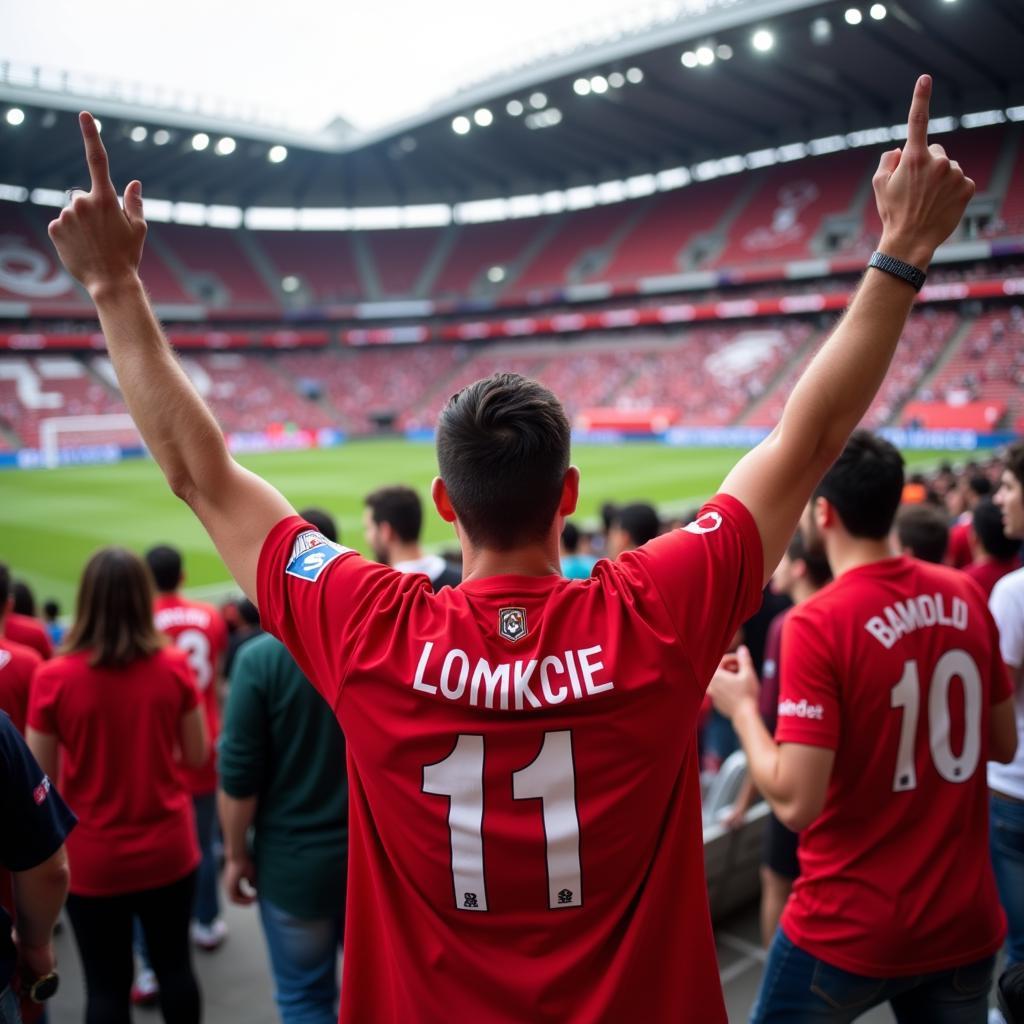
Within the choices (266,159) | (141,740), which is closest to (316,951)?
(141,740)

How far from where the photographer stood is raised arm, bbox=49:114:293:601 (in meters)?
1.58

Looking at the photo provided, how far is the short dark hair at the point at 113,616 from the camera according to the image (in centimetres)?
319

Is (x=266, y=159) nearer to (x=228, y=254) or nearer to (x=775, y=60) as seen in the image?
(x=228, y=254)

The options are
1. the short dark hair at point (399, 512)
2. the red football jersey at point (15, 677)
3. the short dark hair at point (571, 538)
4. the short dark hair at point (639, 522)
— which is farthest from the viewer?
the short dark hair at point (571, 538)

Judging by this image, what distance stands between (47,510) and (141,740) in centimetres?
2132

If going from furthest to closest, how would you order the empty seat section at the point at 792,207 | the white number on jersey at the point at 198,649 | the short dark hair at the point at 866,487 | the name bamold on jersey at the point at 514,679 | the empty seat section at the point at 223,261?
the empty seat section at the point at 223,261 < the empty seat section at the point at 792,207 < the white number on jersey at the point at 198,649 < the short dark hair at the point at 866,487 < the name bamold on jersey at the point at 514,679

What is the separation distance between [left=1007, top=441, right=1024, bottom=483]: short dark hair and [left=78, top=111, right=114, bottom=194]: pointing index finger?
3.50 m

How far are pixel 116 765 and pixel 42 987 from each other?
97 centimetres

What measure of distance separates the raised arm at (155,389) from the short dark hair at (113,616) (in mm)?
1884

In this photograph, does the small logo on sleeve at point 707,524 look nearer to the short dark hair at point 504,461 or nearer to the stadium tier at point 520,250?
the short dark hair at point 504,461

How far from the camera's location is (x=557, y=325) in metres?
49.3

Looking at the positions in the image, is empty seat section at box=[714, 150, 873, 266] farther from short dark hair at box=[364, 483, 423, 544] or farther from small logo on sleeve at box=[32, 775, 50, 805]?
small logo on sleeve at box=[32, 775, 50, 805]

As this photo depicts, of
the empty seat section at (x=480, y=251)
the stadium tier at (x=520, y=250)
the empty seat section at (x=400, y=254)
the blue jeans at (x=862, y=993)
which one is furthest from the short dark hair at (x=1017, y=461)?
the empty seat section at (x=400, y=254)

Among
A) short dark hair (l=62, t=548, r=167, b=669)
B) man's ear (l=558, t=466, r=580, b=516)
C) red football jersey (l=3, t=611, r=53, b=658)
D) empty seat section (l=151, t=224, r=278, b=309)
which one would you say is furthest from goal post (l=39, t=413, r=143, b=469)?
man's ear (l=558, t=466, r=580, b=516)
